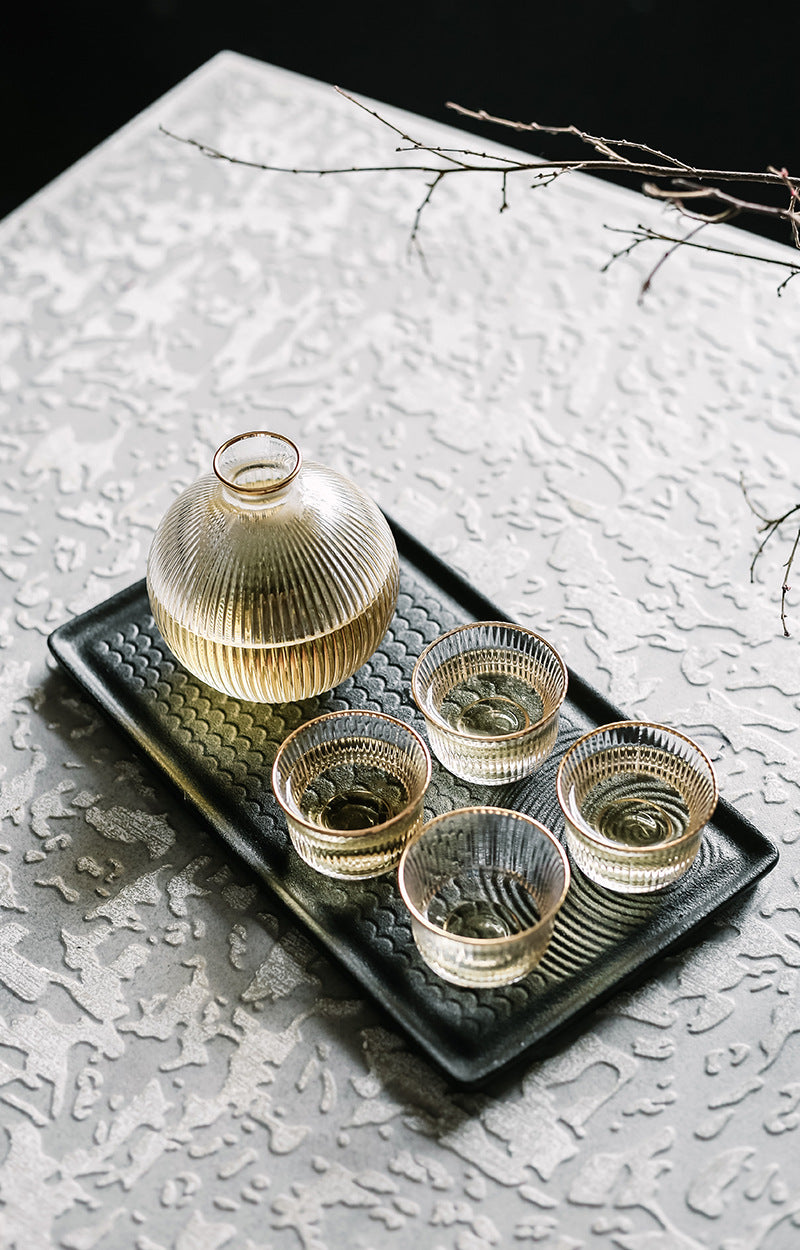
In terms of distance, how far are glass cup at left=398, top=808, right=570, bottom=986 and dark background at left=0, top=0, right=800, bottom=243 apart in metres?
1.25

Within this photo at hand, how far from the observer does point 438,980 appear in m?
0.65

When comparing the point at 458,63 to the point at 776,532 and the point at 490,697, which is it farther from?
the point at 490,697

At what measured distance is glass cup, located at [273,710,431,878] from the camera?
2.21ft

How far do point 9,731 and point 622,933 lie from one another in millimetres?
409

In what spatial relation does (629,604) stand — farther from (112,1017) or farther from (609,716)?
(112,1017)

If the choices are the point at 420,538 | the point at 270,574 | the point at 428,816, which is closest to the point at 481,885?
the point at 428,816

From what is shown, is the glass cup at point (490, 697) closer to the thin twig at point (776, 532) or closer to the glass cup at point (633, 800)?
the glass cup at point (633, 800)

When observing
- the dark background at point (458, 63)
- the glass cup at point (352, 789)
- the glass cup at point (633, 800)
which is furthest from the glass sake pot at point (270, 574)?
the dark background at point (458, 63)

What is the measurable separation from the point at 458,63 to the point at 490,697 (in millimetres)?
1473

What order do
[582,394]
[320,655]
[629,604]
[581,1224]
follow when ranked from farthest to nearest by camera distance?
[582,394] → [629,604] → [320,655] → [581,1224]

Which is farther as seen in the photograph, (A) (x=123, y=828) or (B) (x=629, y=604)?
(B) (x=629, y=604)

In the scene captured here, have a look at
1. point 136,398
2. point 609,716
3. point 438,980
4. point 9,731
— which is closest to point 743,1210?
point 438,980

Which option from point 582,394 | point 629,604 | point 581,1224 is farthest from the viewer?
point 582,394

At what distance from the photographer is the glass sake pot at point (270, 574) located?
2.34 ft
